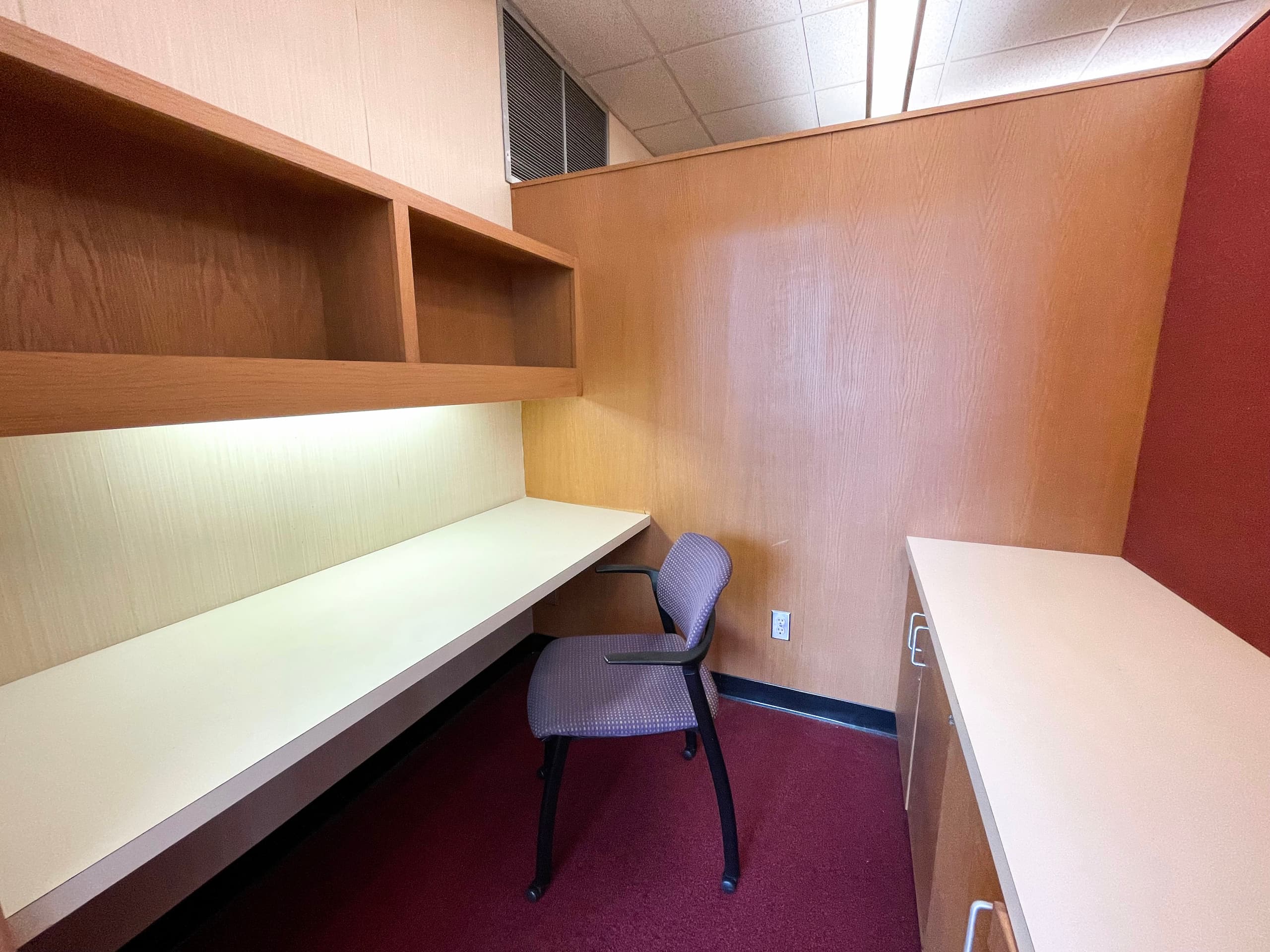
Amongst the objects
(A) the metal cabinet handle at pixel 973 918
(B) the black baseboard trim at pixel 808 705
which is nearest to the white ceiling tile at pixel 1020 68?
(B) the black baseboard trim at pixel 808 705

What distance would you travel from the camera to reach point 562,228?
1963mm

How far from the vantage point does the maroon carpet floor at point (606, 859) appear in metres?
1.20

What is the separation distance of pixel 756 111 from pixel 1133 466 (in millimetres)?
2458

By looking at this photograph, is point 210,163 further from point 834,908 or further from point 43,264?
point 834,908

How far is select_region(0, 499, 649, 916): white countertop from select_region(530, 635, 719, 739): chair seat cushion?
0.24 meters

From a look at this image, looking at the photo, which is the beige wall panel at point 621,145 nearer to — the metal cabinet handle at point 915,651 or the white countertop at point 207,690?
the white countertop at point 207,690

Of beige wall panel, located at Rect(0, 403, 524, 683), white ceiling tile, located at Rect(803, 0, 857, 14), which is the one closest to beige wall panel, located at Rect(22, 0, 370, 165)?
beige wall panel, located at Rect(0, 403, 524, 683)

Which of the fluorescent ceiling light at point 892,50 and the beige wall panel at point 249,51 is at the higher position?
the fluorescent ceiling light at point 892,50

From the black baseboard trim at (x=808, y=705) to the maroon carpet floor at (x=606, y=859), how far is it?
0.19 feet

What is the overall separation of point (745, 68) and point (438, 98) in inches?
57.9

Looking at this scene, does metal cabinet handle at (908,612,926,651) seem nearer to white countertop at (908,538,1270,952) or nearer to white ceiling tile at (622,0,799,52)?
white countertop at (908,538,1270,952)

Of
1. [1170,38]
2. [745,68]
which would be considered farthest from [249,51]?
[1170,38]

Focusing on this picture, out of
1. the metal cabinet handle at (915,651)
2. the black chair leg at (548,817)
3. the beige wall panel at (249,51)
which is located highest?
the beige wall panel at (249,51)

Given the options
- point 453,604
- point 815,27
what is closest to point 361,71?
point 453,604
